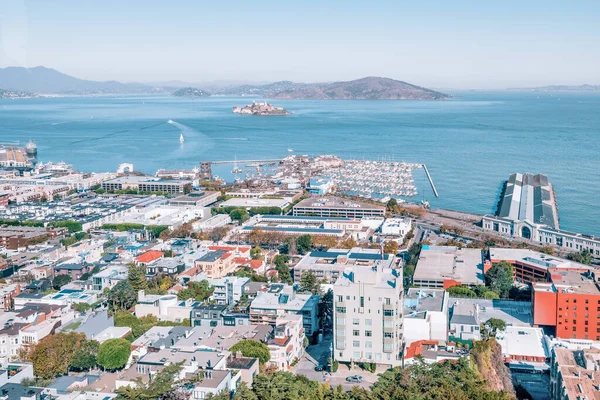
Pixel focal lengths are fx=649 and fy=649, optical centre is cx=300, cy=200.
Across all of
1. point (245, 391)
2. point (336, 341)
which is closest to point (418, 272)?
point (336, 341)

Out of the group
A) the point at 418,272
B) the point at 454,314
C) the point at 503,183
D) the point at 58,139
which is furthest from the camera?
the point at 58,139

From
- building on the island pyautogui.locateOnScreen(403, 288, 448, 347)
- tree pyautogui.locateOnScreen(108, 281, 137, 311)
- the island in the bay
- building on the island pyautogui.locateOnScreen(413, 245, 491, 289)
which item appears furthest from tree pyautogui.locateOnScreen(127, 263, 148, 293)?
the island in the bay

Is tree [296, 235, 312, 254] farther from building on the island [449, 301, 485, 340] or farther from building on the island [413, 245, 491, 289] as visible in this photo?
building on the island [449, 301, 485, 340]

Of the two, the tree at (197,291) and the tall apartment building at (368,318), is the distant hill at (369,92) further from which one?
the tall apartment building at (368,318)

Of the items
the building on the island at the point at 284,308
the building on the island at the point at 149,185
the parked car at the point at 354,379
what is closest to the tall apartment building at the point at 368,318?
the parked car at the point at 354,379

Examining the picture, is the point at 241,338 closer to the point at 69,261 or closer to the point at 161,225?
the point at 69,261

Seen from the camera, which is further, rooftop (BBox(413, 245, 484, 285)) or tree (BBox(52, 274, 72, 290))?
rooftop (BBox(413, 245, 484, 285))
